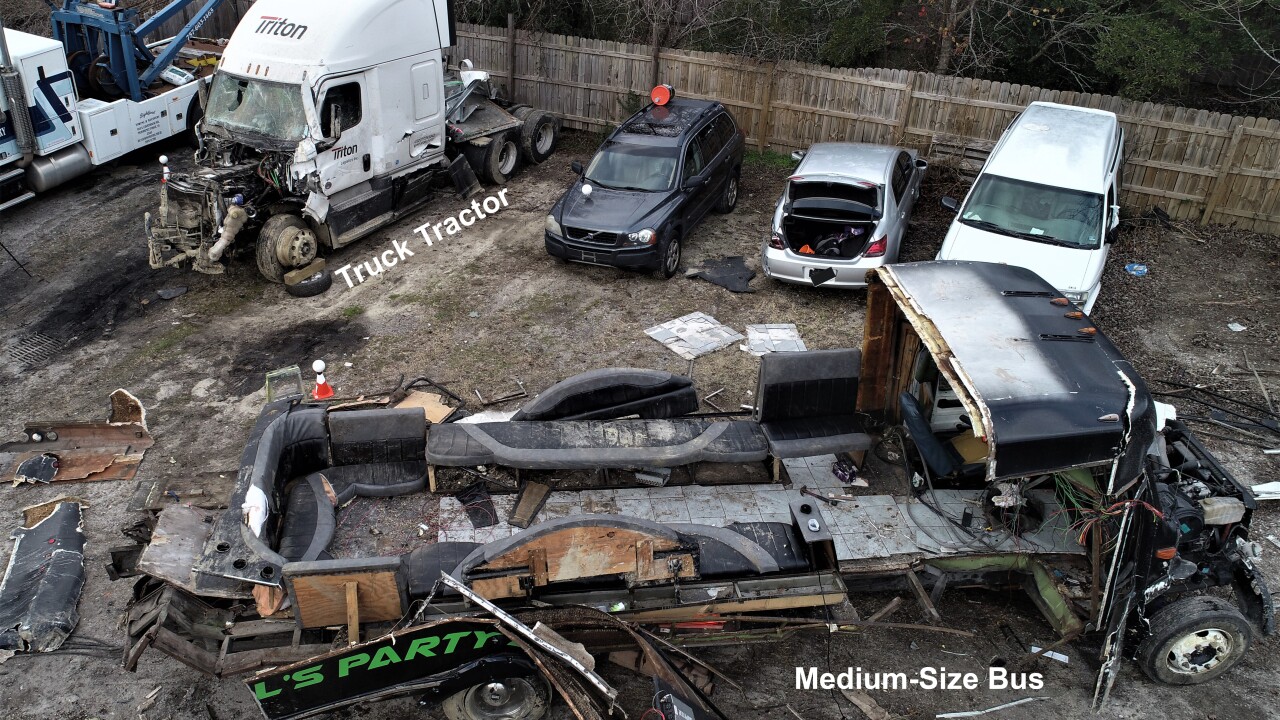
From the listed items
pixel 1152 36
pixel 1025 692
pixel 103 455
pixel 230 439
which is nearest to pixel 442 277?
pixel 230 439

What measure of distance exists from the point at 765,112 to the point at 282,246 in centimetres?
811

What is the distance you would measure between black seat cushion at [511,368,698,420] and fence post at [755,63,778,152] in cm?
875

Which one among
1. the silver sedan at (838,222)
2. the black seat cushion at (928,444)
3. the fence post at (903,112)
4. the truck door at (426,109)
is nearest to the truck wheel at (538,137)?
the truck door at (426,109)

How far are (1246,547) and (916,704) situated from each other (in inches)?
111

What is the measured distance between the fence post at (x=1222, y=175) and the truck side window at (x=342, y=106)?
463 inches

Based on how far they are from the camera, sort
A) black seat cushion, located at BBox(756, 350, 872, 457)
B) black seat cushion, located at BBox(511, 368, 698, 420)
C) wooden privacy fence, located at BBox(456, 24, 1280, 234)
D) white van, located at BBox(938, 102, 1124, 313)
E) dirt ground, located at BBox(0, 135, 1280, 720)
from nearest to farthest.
Answer: dirt ground, located at BBox(0, 135, 1280, 720) < black seat cushion, located at BBox(756, 350, 872, 457) < black seat cushion, located at BBox(511, 368, 698, 420) < white van, located at BBox(938, 102, 1124, 313) < wooden privacy fence, located at BBox(456, 24, 1280, 234)

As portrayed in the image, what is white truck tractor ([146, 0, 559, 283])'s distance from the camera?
35.9ft

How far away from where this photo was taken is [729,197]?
1337 centimetres

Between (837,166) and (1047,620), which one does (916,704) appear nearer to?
(1047,620)

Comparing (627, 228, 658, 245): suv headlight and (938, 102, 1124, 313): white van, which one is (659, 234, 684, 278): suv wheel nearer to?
(627, 228, 658, 245): suv headlight

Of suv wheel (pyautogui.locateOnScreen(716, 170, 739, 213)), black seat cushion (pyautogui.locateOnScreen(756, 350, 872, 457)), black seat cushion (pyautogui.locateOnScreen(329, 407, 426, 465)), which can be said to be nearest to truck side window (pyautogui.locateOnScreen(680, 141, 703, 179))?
suv wheel (pyautogui.locateOnScreen(716, 170, 739, 213))

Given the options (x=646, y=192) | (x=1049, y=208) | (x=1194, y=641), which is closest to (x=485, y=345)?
(x=646, y=192)

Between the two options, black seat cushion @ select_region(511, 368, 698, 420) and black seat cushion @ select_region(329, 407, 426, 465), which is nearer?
black seat cushion @ select_region(329, 407, 426, 465)

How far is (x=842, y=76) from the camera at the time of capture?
14.4 meters
